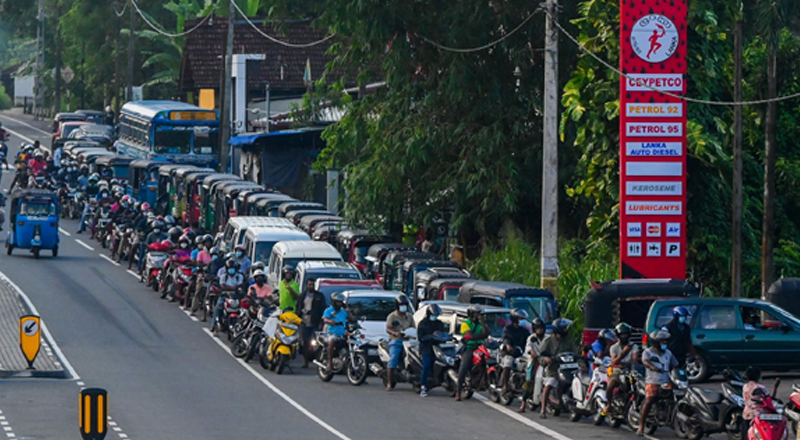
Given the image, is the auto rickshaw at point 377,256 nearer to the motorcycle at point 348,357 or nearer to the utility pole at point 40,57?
the motorcycle at point 348,357

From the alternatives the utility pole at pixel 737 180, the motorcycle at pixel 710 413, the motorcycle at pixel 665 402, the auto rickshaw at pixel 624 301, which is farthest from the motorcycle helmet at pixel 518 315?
the utility pole at pixel 737 180

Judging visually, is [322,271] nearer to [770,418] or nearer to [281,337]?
[281,337]

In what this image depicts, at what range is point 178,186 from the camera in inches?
2117

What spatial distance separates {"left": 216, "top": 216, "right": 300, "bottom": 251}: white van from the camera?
38094mm

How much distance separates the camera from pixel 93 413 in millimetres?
17016

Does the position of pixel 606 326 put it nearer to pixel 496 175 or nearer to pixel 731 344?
pixel 731 344

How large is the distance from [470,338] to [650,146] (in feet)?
24.1

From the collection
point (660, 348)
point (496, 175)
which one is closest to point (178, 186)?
point (496, 175)

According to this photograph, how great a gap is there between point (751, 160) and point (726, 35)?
306 centimetres

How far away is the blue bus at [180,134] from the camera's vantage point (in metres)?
60.0

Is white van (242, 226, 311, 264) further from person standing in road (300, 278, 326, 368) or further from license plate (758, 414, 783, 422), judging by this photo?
license plate (758, 414, 783, 422)

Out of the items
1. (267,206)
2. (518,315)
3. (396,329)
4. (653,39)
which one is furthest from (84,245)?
(518,315)

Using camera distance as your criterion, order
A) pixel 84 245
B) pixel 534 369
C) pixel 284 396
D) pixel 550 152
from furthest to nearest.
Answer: pixel 84 245
pixel 550 152
pixel 284 396
pixel 534 369

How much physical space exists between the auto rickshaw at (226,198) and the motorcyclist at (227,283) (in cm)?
1422
